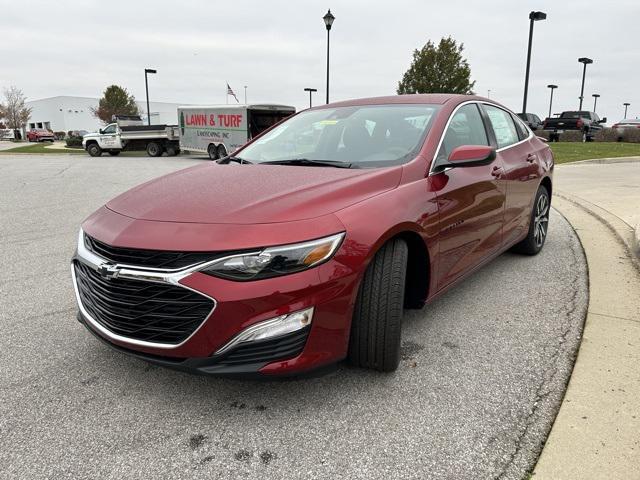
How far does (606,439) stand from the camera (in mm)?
2203

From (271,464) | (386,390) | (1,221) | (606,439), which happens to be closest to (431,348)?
(386,390)

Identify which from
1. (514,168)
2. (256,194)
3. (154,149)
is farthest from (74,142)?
(256,194)

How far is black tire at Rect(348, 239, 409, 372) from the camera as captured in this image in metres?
2.52

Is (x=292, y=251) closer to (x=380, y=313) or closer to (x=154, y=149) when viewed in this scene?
(x=380, y=313)

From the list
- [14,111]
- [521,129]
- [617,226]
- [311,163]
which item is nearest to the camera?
[311,163]

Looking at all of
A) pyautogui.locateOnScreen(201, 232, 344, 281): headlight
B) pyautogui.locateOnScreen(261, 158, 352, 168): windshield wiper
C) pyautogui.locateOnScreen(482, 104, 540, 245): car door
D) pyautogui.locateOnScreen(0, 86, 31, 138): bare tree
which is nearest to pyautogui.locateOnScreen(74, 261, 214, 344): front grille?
pyautogui.locateOnScreen(201, 232, 344, 281): headlight

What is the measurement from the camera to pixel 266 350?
224 cm

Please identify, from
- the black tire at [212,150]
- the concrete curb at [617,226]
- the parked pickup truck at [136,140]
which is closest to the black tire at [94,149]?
the parked pickup truck at [136,140]

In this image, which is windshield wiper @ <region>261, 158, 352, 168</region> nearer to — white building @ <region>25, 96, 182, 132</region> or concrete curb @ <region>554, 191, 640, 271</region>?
concrete curb @ <region>554, 191, 640, 271</region>

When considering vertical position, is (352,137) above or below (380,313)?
above

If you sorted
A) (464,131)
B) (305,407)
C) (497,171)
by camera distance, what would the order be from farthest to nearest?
(497,171) → (464,131) → (305,407)

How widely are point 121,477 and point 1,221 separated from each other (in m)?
6.73

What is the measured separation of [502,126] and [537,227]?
1.21 meters

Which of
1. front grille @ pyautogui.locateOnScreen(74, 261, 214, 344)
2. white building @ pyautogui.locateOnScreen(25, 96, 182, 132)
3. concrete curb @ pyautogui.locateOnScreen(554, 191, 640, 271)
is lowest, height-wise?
concrete curb @ pyautogui.locateOnScreen(554, 191, 640, 271)
